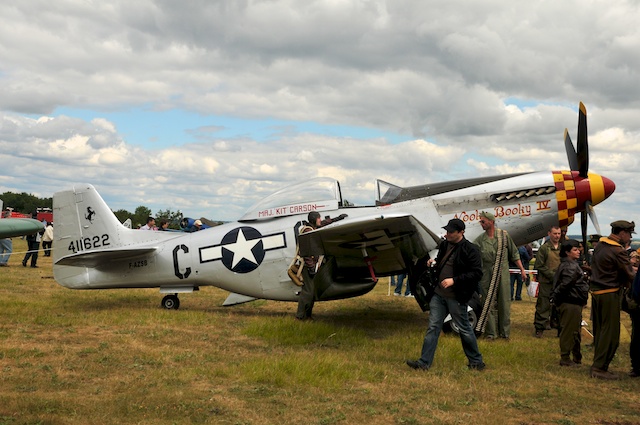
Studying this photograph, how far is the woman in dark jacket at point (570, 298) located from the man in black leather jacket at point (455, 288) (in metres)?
1.16

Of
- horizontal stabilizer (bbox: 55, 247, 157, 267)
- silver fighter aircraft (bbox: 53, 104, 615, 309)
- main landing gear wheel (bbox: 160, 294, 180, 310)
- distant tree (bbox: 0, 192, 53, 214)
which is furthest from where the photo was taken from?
distant tree (bbox: 0, 192, 53, 214)

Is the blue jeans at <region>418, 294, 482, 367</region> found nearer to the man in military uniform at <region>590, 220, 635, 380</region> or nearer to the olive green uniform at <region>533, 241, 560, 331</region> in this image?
the man in military uniform at <region>590, 220, 635, 380</region>

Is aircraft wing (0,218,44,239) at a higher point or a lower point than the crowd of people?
higher

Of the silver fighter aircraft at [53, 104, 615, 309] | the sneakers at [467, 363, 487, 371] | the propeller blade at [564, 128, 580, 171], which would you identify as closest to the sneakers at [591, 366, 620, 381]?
the sneakers at [467, 363, 487, 371]

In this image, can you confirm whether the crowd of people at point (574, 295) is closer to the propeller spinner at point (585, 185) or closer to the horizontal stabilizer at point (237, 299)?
the propeller spinner at point (585, 185)

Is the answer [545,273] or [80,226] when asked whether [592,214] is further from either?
[80,226]

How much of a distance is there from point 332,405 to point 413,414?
0.65 meters

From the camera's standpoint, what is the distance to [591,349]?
282 inches

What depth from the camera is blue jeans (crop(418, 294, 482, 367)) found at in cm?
551

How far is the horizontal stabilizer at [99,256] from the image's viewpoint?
896 cm

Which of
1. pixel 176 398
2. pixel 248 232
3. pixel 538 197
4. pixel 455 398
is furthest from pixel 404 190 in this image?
pixel 176 398

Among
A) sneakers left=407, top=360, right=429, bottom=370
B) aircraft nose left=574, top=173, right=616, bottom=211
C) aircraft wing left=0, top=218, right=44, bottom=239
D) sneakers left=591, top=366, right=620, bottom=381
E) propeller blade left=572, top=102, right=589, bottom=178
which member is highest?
propeller blade left=572, top=102, right=589, bottom=178

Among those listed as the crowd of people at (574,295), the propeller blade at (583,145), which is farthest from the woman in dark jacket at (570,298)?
the propeller blade at (583,145)

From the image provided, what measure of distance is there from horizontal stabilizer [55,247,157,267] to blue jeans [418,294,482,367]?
548 centimetres
